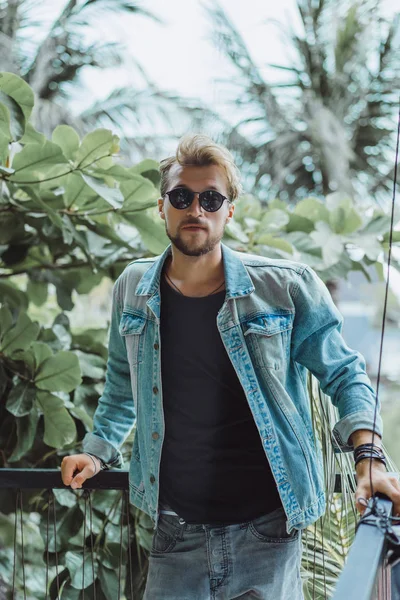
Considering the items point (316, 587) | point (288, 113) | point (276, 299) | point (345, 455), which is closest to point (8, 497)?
point (316, 587)

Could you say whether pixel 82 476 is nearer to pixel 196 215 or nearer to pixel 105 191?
pixel 196 215

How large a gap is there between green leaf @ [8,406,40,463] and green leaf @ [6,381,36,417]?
0.8 inches

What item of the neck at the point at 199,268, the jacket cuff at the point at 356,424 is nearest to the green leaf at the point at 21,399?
the neck at the point at 199,268

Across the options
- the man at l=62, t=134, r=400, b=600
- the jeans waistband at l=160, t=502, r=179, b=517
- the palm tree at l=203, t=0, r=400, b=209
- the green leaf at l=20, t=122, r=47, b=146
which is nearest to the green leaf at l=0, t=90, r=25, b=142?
the green leaf at l=20, t=122, r=47, b=146

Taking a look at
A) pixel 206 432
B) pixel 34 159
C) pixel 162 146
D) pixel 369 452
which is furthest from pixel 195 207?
pixel 162 146

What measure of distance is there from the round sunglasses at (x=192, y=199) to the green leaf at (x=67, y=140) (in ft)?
1.82

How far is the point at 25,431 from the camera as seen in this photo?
5.54ft

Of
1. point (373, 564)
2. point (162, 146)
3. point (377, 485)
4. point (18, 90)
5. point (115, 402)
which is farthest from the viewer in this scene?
point (162, 146)

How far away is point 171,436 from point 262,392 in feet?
0.54

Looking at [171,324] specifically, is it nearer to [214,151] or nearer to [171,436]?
[171,436]

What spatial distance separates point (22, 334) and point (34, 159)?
0.40 meters

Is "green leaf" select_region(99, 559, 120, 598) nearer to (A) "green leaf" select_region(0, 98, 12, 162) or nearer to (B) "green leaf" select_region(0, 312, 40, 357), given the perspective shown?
(B) "green leaf" select_region(0, 312, 40, 357)

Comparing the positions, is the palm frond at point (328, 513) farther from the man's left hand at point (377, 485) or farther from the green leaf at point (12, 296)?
the green leaf at point (12, 296)

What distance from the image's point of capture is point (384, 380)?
1124 centimetres
